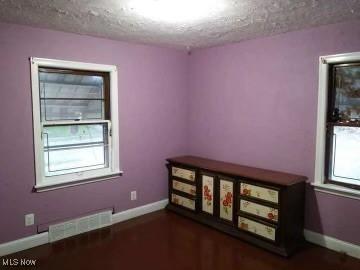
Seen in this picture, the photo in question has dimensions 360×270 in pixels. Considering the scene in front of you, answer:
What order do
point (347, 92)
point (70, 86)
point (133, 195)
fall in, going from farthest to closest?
point (133, 195), point (70, 86), point (347, 92)

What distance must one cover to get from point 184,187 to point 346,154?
193 centimetres

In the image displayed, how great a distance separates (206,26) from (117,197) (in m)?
2.28

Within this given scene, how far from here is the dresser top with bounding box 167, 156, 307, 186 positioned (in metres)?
2.97

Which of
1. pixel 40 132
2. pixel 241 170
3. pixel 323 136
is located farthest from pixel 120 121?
pixel 323 136

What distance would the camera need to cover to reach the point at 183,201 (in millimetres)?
3898

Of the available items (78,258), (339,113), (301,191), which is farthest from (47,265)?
(339,113)

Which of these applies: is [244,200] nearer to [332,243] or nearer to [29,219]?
[332,243]

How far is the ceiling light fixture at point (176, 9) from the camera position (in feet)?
7.32

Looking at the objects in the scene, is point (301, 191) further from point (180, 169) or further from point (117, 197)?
point (117, 197)

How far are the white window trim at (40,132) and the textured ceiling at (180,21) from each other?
1.16 ft

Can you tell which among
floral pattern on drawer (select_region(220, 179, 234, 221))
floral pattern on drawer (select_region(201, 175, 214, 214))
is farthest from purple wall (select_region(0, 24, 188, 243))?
floral pattern on drawer (select_region(220, 179, 234, 221))

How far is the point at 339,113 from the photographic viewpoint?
114 inches

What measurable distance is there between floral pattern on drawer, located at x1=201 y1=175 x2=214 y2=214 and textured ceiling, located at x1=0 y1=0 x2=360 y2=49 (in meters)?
1.69

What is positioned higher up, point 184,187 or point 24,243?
point 184,187
